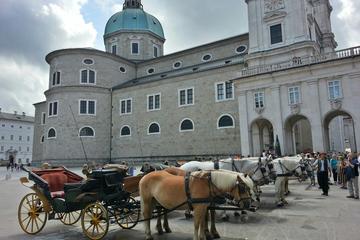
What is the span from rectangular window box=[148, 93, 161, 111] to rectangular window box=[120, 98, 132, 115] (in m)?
3.44

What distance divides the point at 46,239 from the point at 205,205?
12.1 ft

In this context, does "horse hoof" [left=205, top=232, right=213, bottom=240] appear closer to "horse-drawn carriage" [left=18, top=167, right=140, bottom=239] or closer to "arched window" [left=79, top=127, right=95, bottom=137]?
"horse-drawn carriage" [left=18, top=167, right=140, bottom=239]

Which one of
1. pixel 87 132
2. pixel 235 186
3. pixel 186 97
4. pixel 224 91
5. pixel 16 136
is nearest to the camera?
pixel 235 186

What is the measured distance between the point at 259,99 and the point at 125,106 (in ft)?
68.4

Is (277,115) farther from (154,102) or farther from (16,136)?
(16,136)

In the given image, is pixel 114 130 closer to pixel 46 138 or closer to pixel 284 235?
pixel 46 138

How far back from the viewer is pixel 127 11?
49.8m

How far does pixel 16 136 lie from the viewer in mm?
80875

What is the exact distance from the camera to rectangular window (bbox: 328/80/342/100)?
70.9 ft

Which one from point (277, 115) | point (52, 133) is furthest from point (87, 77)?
point (277, 115)

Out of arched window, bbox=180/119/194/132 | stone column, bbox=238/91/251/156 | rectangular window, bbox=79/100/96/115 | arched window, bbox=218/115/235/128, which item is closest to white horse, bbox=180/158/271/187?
stone column, bbox=238/91/251/156

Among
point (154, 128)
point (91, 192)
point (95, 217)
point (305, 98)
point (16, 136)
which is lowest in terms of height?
point (95, 217)

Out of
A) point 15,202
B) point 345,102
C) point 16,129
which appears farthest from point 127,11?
point 16,129

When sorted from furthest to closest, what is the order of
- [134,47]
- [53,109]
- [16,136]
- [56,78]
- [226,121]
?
[16,136]
[134,47]
[56,78]
[53,109]
[226,121]
